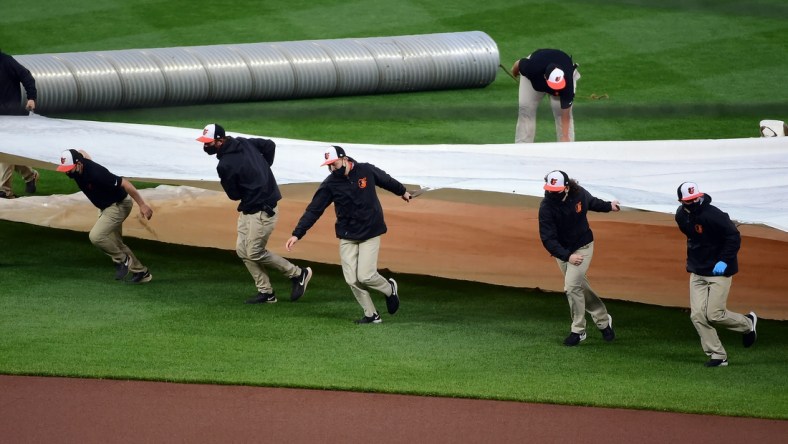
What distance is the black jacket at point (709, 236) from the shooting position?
7914 millimetres

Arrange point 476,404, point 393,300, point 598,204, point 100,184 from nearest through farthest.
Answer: point 476,404 → point 598,204 → point 393,300 → point 100,184

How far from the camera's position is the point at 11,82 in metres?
11.4

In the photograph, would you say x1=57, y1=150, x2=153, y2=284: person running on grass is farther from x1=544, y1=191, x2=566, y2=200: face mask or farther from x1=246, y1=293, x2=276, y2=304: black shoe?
x1=544, y1=191, x2=566, y2=200: face mask

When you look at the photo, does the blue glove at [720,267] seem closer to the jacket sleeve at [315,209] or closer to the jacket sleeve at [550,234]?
the jacket sleeve at [550,234]

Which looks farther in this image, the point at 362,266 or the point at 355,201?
the point at 362,266

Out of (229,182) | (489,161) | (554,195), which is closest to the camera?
(554,195)

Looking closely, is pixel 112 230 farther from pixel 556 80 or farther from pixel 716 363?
pixel 716 363

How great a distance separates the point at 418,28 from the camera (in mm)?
18078

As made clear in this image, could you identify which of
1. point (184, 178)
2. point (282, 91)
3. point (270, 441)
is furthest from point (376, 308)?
point (282, 91)

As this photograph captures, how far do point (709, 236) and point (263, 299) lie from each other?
13.3ft

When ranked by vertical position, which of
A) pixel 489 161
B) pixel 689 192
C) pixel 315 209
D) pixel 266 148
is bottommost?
pixel 315 209

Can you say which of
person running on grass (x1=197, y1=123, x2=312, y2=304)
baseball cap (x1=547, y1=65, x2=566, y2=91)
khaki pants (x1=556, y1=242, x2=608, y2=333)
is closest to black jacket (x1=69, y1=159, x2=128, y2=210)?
person running on grass (x1=197, y1=123, x2=312, y2=304)

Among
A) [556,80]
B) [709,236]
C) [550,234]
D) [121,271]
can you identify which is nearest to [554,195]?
[550,234]

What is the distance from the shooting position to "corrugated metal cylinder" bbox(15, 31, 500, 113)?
13945mm
